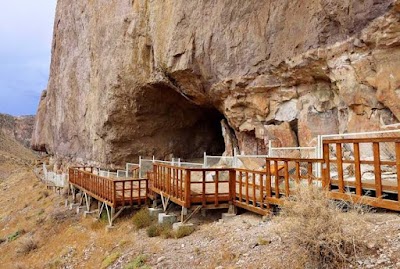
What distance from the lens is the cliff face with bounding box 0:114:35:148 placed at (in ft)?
331

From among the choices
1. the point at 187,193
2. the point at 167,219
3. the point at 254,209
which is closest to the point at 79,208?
the point at 167,219

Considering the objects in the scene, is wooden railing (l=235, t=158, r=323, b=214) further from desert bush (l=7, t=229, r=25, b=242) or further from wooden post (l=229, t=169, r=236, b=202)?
desert bush (l=7, t=229, r=25, b=242)

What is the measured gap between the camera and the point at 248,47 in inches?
643

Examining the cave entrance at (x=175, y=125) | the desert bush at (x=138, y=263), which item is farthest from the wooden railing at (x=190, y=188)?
the cave entrance at (x=175, y=125)

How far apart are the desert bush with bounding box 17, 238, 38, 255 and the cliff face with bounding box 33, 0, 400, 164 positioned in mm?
9070

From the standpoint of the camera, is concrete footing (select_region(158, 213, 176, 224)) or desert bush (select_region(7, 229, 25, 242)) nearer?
concrete footing (select_region(158, 213, 176, 224))

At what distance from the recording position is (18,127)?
4139 inches

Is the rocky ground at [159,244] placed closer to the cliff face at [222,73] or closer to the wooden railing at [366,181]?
the wooden railing at [366,181]

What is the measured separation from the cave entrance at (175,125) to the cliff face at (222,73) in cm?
8

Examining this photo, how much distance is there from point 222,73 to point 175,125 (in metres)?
10.6

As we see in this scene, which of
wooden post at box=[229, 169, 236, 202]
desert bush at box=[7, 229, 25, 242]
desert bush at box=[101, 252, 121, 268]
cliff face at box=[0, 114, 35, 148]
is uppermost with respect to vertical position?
cliff face at box=[0, 114, 35, 148]

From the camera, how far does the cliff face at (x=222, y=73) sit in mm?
12000

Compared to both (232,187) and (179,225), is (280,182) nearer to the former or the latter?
(232,187)

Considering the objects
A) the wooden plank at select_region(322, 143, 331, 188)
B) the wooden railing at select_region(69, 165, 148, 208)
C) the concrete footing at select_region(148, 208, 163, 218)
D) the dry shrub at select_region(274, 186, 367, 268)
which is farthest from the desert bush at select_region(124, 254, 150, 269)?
the wooden railing at select_region(69, 165, 148, 208)
